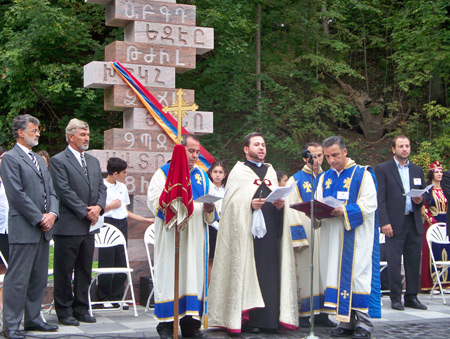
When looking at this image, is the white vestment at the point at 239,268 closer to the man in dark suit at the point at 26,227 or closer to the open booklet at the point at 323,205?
the open booklet at the point at 323,205

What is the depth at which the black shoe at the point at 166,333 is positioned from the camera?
5750 mm

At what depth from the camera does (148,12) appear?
925cm

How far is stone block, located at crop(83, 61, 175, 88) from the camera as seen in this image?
8.85m

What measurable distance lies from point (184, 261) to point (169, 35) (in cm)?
443

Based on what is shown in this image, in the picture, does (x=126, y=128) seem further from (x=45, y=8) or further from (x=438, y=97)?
(x=438, y=97)

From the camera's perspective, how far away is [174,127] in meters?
9.17

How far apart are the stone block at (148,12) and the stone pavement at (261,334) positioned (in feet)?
14.0

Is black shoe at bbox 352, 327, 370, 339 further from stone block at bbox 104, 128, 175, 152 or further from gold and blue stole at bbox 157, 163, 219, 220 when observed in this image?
stone block at bbox 104, 128, 175, 152

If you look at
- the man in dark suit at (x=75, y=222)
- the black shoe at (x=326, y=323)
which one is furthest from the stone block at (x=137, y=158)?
the black shoe at (x=326, y=323)

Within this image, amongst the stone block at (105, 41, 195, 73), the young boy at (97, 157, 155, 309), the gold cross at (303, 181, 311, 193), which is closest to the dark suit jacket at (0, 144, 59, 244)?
the young boy at (97, 157, 155, 309)

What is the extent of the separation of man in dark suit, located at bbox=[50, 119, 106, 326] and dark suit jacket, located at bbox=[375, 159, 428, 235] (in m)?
3.53

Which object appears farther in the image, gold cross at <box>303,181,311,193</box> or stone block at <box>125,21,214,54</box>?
stone block at <box>125,21,214,54</box>

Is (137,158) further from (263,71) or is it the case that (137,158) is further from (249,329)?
(263,71)

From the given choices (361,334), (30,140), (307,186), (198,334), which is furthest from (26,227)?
(361,334)
